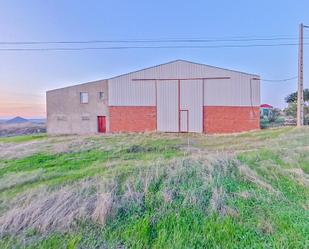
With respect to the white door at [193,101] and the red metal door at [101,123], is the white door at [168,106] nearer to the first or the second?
the white door at [193,101]

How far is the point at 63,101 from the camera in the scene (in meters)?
23.1

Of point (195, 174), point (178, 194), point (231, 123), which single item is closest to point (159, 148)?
point (195, 174)

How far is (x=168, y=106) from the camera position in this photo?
20.4m

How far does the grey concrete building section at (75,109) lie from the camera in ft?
72.8

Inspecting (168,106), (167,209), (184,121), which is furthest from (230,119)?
(167,209)

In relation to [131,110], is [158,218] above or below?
below

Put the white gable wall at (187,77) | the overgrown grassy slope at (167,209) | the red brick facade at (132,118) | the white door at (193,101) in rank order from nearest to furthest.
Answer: the overgrown grassy slope at (167,209) → the white gable wall at (187,77) → the white door at (193,101) → the red brick facade at (132,118)

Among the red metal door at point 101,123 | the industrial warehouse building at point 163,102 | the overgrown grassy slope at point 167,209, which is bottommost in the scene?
the overgrown grassy slope at point 167,209

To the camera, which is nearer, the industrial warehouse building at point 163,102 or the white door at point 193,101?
the industrial warehouse building at point 163,102

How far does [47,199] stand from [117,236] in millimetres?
1535

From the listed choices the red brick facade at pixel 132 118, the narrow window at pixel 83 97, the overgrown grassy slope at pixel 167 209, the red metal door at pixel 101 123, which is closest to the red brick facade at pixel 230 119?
the red brick facade at pixel 132 118

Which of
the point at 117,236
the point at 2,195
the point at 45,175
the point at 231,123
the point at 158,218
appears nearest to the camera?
the point at 117,236

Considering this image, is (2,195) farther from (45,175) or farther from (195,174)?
(195,174)

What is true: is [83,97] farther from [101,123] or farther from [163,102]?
[163,102]
